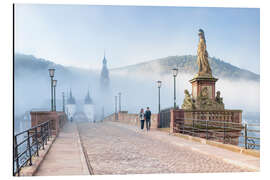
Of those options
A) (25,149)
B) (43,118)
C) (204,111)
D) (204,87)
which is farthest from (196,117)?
(25,149)

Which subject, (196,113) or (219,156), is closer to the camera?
(219,156)

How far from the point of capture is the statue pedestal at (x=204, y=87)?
912 inches

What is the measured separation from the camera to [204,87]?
23344 millimetres

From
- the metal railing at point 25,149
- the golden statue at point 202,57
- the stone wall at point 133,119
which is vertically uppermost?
the golden statue at point 202,57

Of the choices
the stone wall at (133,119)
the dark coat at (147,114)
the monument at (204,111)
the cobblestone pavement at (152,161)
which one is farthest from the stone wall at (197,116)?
the cobblestone pavement at (152,161)

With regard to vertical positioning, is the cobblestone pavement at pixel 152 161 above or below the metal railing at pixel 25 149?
below

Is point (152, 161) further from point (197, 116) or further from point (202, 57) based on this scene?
point (202, 57)

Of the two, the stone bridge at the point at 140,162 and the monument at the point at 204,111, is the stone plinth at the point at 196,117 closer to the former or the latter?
the monument at the point at 204,111

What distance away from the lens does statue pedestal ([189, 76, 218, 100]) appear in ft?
76.0

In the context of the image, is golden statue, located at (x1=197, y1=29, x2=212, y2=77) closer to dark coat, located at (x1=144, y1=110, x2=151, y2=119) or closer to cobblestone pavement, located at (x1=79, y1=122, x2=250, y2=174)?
dark coat, located at (x1=144, y1=110, x2=151, y2=119)
